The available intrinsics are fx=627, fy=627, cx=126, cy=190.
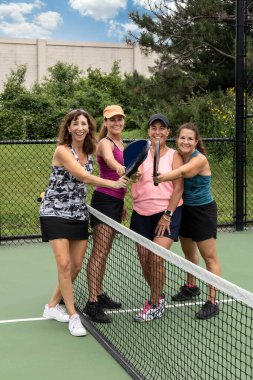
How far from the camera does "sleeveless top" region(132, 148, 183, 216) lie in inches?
189

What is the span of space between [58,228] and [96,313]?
2.66 feet

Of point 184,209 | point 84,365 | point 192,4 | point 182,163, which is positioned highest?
point 192,4

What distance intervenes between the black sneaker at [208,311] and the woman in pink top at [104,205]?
0.73 meters

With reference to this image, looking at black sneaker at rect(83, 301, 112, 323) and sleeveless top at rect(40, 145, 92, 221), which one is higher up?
sleeveless top at rect(40, 145, 92, 221)

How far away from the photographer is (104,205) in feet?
16.6

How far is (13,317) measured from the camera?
5191 mm

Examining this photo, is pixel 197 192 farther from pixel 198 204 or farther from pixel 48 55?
pixel 48 55

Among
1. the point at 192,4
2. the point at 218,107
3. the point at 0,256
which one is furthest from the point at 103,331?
the point at 192,4

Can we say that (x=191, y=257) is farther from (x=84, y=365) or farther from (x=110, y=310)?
(x=84, y=365)

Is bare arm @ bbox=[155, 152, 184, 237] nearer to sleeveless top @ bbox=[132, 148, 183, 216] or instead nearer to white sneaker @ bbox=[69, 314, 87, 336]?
sleeveless top @ bbox=[132, 148, 183, 216]

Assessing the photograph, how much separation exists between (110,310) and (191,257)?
33.3 inches

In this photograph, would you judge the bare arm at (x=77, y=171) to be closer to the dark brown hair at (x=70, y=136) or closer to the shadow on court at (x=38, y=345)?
the dark brown hair at (x=70, y=136)

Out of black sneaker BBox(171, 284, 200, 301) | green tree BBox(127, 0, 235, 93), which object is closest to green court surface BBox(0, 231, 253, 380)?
black sneaker BBox(171, 284, 200, 301)

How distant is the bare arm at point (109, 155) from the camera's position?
15.2 feet
